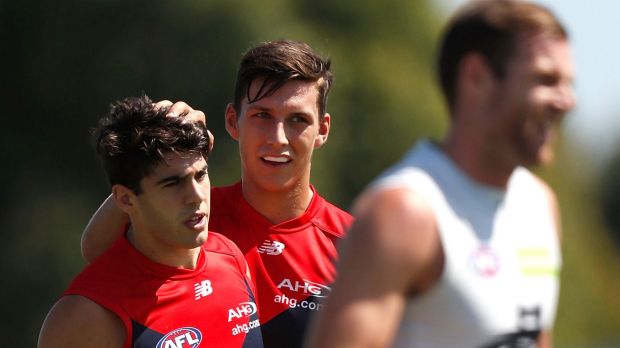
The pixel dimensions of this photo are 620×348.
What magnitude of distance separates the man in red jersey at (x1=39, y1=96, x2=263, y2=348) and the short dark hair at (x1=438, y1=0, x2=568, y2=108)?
1.78m

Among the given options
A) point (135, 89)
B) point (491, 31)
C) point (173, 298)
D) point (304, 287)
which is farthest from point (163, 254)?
point (135, 89)

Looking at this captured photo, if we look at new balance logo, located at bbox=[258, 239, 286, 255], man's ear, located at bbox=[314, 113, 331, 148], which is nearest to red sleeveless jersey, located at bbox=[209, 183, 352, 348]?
new balance logo, located at bbox=[258, 239, 286, 255]

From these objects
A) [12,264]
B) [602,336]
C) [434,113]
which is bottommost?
[602,336]

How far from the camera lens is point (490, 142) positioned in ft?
12.7

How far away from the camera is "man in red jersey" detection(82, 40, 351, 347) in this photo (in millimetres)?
5770

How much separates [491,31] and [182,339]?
6.61 feet

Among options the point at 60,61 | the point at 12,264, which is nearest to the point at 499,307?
the point at 12,264

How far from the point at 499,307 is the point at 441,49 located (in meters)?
0.71

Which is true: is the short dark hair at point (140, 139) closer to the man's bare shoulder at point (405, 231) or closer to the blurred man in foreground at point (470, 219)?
the blurred man in foreground at point (470, 219)

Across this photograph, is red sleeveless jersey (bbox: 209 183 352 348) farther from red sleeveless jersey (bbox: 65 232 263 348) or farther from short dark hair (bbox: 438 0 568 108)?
short dark hair (bbox: 438 0 568 108)

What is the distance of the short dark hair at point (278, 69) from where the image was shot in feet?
19.6

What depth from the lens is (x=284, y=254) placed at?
588cm

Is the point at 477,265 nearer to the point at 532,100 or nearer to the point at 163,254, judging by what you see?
the point at 532,100

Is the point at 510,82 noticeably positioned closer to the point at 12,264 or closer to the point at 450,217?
the point at 450,217
